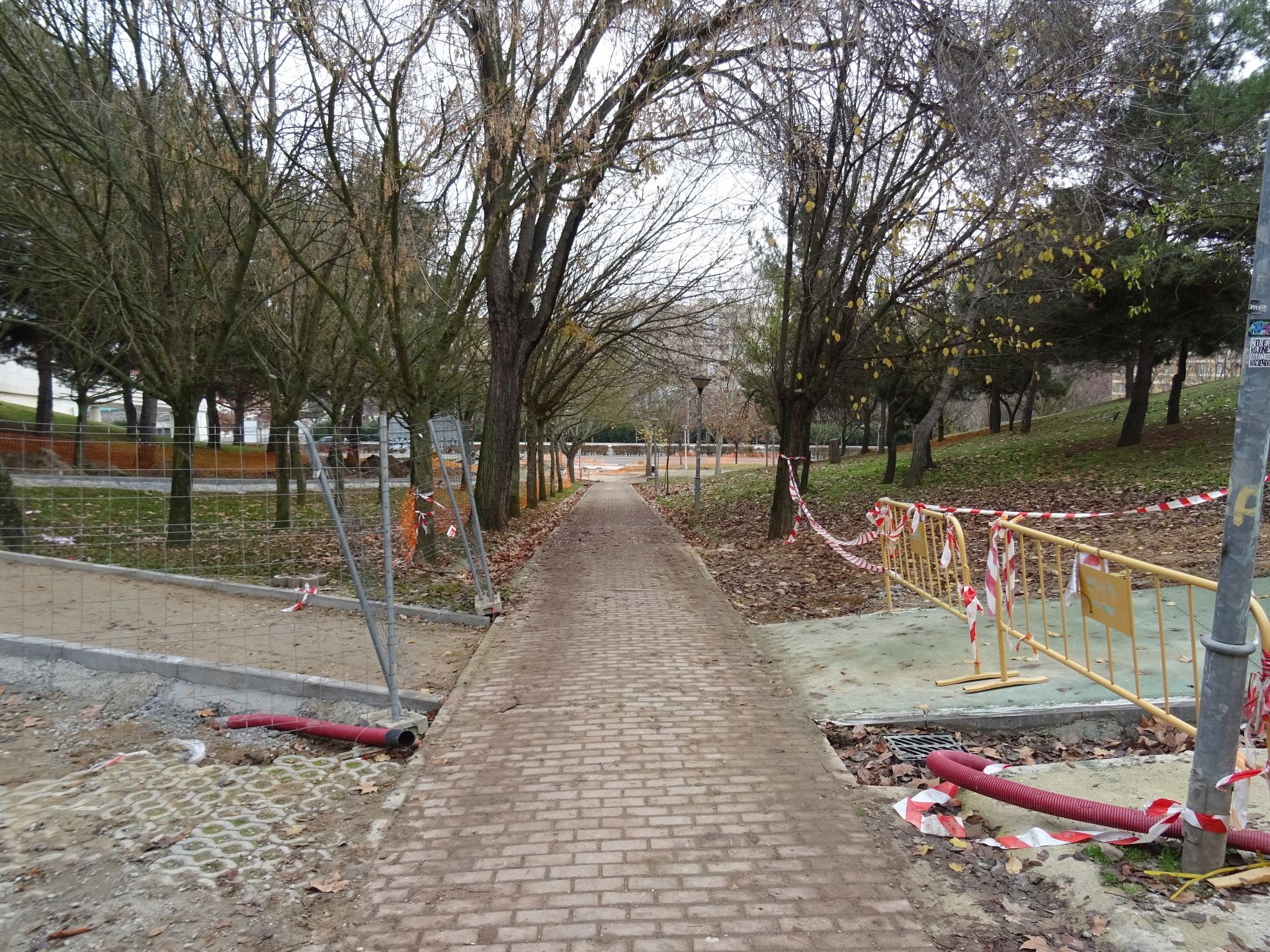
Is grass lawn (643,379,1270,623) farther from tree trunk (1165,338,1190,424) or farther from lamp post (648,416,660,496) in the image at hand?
lamp post (648,416,660,496)

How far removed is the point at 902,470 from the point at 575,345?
39.9ft

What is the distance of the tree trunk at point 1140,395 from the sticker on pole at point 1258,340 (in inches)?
743

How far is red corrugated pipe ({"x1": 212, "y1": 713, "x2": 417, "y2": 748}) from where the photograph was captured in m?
5.10

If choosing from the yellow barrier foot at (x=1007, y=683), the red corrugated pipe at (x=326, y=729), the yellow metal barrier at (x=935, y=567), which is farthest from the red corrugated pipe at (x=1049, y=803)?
the red corrugated pipe at (x=326, y=729)

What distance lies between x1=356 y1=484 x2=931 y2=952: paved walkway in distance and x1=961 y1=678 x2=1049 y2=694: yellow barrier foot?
1230 millimetres

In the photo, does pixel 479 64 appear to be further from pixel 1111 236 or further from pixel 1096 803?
pixel 1111 236

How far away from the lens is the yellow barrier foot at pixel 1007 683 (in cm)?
550

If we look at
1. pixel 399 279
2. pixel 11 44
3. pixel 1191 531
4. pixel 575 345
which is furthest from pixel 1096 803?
pixel 575 345

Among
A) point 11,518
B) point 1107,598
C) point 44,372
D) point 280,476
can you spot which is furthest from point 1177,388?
point 44,372

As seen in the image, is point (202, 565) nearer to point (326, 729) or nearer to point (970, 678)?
point (326, 729)

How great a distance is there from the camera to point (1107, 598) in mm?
4477

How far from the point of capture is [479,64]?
10688 mm

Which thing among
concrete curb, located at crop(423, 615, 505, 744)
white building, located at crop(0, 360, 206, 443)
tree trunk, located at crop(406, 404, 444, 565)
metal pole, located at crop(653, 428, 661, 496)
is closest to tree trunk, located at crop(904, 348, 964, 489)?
tree trunk, located at crop(406, 404, 444, 565)

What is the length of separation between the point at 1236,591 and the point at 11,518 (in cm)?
1115
